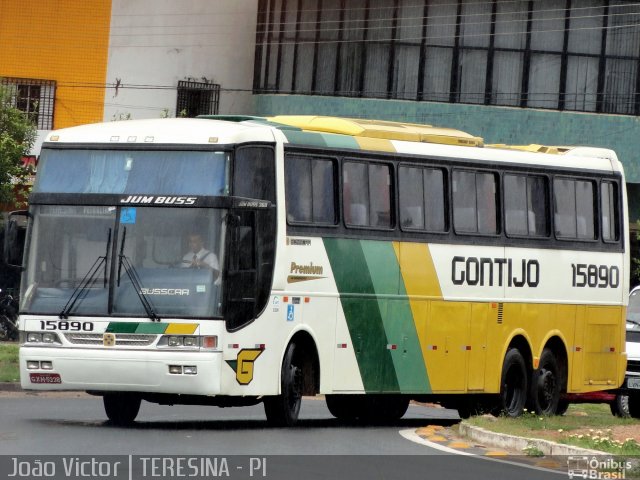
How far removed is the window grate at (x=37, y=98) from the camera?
46125mm

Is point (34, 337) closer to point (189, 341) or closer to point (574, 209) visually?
point (189, 341)

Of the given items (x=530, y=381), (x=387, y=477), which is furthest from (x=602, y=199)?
(x=387, y=477)

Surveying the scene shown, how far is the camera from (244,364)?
16.9m

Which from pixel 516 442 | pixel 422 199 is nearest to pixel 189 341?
pixel 516 442

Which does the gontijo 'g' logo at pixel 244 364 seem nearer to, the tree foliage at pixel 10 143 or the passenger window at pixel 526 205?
the passenger window at pixel 526 205

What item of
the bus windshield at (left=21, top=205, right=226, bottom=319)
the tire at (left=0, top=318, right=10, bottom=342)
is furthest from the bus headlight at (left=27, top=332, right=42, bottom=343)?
the tire at (left=0, top=318, right=10, bottom=342)

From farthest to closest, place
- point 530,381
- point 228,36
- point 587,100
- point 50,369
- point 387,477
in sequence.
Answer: point 228,36
point 587,100
point 530,381
point 50,369
point 387,477

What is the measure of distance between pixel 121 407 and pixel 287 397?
191cm

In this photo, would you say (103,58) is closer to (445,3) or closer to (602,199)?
(445,3)

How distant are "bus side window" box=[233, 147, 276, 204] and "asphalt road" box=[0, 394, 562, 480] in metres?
2.53

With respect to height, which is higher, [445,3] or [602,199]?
[445,3]

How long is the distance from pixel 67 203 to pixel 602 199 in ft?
28.8

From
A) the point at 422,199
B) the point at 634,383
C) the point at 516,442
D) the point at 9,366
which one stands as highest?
the point at 422,199

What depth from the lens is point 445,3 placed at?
147 feet
